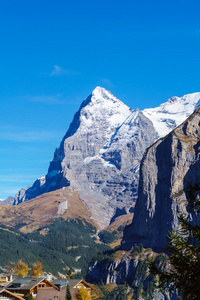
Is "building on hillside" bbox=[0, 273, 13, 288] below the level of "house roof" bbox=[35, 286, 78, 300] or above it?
above

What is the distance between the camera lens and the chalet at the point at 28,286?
130875 millimetres

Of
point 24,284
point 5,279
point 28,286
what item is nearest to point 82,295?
point 28,286

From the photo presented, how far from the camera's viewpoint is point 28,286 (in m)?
133

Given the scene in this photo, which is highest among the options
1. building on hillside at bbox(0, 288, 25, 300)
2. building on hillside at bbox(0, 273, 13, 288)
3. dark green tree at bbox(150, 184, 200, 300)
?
building on hillside at bbox(0, 273, 13, 288)

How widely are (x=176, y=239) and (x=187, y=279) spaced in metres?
3.36

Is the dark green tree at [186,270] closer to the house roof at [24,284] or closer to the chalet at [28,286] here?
the chalet at [28,286]

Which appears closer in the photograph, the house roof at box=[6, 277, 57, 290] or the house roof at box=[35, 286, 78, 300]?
the house roof at box=[35, 286, 78, 300]

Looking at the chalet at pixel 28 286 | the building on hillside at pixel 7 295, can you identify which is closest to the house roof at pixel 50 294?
the chalet at pixel 28 286

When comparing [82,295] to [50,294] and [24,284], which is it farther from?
[24,284]

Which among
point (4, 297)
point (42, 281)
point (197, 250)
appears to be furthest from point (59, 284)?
point (197, 250)

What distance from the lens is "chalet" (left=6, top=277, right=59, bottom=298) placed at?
13088 cm

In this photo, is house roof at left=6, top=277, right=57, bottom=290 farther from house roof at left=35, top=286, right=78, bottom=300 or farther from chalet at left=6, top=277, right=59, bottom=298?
house roof at left=35, top=286, right=78, bottom=300

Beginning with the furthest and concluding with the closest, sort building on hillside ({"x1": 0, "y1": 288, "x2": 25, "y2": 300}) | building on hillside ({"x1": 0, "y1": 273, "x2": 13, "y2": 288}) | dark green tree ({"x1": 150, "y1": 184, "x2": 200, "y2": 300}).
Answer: building on hillside ({"x1": 0, "y1": 273, "x2": 13, "y2": 288}) → building on hillside ({"x1": 0, "y1": 288, "x2": 25, "y2": 300}) → dark green tree ({"x1": 150, "y1": 184, "x2": 200, "y2": 300})

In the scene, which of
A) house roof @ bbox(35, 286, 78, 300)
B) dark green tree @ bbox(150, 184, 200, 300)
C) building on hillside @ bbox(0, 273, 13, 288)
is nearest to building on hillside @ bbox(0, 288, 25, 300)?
house roof @ bbox(35, 286, 78, 300)
